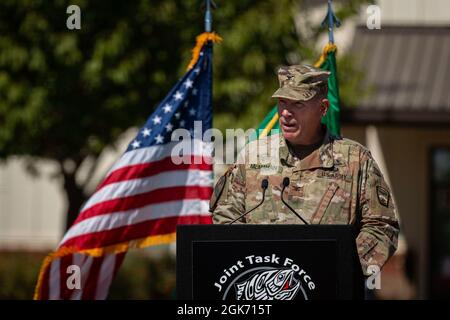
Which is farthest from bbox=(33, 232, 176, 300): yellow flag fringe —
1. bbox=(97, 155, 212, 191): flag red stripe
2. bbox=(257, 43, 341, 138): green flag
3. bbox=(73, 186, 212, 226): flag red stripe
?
bbox=(257, 43, 341, 138): green flag

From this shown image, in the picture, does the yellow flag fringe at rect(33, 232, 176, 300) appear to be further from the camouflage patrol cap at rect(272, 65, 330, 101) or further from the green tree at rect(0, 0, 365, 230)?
the green tree at rect(0, 0, 365, 230)

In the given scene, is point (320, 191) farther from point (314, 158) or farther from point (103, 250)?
point (103, 250)

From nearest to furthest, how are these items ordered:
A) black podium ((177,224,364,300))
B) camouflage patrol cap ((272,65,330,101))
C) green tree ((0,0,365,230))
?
black podium ((177,224,364,300))
camouflage patrol cap ((272,65,330,101))
green tree ((0,0,365,230))

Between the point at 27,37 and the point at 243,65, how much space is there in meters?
2.17

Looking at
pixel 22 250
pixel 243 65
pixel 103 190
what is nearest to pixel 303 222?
pixel 103 190

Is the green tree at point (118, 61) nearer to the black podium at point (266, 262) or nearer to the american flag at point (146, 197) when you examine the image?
the american flag at point (146, 197)

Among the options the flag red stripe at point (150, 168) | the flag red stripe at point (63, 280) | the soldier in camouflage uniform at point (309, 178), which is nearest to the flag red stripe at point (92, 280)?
the flag red stripe at point (63, 280)

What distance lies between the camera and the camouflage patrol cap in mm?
5062

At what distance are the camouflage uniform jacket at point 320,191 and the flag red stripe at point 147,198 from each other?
2079 mm

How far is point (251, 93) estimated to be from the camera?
11.6 meters

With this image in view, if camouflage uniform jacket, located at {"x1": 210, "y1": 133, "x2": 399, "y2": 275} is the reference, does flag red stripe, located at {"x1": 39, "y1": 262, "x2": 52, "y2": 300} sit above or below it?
below

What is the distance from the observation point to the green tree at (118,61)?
10969 millimetres

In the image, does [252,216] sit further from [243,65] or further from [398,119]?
[398,119]

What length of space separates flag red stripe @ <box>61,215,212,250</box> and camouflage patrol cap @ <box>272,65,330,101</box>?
2252 millimetres
